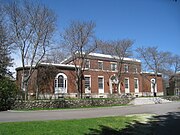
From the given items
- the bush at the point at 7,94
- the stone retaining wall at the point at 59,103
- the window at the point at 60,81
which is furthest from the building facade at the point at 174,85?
the bush at the point at 7,94

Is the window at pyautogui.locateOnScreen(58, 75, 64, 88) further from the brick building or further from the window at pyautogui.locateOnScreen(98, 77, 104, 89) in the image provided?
the window at pyautogui.locateOnScreen(98, 77, 104, 89)

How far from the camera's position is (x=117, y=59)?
1658 inches

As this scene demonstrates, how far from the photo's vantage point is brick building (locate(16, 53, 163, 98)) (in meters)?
33.3

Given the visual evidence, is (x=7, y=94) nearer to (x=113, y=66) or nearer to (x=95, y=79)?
(x=95, y=79)

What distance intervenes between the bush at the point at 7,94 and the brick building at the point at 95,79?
9628 millimetres

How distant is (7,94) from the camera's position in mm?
22125

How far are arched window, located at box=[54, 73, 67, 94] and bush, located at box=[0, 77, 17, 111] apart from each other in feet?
39.5

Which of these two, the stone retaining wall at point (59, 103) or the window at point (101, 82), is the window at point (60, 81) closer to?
the window at point (101, 82)

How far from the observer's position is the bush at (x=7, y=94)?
71.1 ft

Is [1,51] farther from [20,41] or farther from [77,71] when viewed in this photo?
[77,71]

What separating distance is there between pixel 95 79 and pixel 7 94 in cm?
2033

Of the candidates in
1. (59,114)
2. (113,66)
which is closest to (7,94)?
(59,114)

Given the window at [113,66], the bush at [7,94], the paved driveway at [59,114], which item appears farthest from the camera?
the window at [113,66]

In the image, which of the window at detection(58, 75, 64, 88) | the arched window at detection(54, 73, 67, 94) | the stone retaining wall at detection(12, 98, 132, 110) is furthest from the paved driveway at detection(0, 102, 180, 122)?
the window at detection(58, 75, 64, 88)
